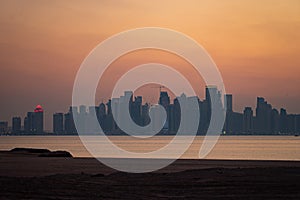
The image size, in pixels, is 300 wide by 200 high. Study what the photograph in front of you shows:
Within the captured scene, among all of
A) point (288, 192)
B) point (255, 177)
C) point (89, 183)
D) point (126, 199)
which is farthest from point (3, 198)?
point (255, 177)

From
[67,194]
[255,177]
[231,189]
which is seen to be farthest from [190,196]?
[255,177]

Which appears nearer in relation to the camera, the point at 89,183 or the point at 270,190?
the point at 270,190

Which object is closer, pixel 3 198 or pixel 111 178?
pixel 3 198

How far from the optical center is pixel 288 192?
2492 centimetres

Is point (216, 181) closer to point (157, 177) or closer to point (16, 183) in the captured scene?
point (157, 177)

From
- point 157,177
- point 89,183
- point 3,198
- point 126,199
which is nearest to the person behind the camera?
point 3,198

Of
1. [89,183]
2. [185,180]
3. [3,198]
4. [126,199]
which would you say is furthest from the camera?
[185,180]

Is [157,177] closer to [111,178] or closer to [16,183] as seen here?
[111,178]

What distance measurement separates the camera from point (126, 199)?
22.6m

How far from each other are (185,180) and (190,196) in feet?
17.6

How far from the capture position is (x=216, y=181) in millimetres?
28406

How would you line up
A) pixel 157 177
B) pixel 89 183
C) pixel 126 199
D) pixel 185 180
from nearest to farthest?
pixel 126 199 → pixel 89 183 → pixel 185 180 → pixel 157 177

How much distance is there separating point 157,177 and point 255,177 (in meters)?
4.81

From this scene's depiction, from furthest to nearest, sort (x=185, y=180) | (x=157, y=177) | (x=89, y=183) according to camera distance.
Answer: (x=157, y=177), (x=185, y=180), (x=89, y=183)
